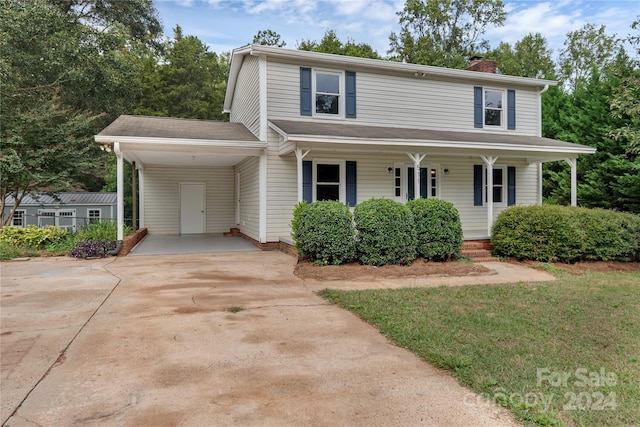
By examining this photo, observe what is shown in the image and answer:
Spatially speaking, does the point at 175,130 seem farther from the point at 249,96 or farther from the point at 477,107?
the point at 477,107

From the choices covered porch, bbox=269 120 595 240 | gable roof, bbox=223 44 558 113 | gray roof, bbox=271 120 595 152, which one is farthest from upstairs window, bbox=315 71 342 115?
covered porch, bbox=269 120 595 240

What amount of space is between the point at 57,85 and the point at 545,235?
18.8 meters

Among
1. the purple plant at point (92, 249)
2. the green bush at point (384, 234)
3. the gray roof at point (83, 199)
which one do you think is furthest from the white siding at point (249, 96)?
the gray roof at point (83, 199)

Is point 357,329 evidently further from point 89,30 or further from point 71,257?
point 89,30

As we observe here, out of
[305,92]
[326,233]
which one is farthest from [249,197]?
[326,233]

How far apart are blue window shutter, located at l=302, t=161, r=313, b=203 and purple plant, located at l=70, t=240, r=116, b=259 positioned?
497cm

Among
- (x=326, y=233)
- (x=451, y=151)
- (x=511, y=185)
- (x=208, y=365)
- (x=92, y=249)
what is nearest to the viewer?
(x=208, y=365)

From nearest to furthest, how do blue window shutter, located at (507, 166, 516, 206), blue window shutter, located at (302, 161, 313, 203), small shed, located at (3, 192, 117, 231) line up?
1. blue window shutter, located at (302, 161, 313, 203)
2. blue window shutter, located at (507, 166, 516, 206)
3. small shed, located at (3, 192, 117, 231)

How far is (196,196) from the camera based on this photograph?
14172 mm

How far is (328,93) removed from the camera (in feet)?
36.6

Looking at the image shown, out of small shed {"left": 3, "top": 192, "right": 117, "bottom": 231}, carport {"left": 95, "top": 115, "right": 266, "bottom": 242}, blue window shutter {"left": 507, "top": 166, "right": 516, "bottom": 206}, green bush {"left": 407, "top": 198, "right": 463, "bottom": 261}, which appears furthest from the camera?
small shed {"left": 3, "top": 192, "right": 117, "bottom": 231}

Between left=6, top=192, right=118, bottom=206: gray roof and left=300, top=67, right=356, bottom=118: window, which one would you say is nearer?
left=300, top=67, right=356, bottom=118: window

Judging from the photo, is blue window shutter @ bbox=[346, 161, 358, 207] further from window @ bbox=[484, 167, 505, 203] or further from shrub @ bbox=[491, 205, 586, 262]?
window @ bbox=[484, 167, 505, 203]

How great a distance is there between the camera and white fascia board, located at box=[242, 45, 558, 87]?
33.8 ft
